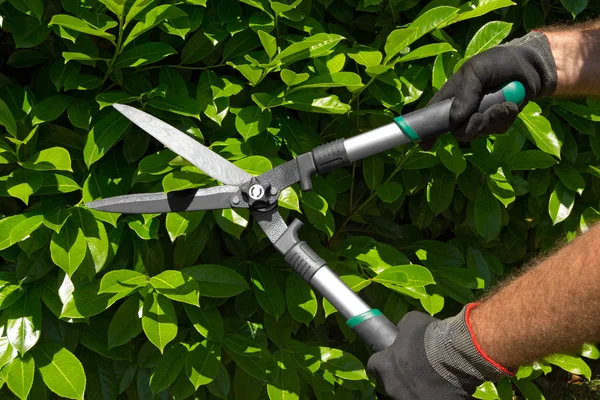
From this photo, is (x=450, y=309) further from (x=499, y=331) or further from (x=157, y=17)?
(x=157, y=17)

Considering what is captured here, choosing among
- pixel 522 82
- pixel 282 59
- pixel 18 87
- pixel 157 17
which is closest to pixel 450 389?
pixel 522 82

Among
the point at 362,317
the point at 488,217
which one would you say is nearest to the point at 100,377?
the point at 362,317

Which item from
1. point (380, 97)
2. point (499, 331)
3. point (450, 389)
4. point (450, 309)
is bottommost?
point (450, 309)

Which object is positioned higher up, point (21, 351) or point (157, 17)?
point (157, 17)

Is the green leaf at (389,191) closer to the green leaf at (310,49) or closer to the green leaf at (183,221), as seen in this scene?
the green leaf at (310,49)

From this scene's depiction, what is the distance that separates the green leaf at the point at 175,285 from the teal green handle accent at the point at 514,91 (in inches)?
43.2

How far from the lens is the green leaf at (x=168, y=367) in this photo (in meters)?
2.26

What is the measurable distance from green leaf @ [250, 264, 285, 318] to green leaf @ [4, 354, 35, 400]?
0.76 meters

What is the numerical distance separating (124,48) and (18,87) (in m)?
0.37

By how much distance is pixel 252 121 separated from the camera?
220 cm

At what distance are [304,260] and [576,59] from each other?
1.12 metres

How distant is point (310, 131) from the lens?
7.75 ft

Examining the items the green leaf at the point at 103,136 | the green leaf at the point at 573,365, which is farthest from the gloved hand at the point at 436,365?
the green leaf at the point at 573,365

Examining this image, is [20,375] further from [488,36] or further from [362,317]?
[488,36]
